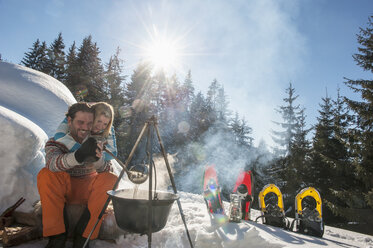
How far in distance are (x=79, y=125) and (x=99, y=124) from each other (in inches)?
8.2

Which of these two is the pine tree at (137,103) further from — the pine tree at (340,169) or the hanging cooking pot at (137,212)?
the hanging cooking pot at (137,212)

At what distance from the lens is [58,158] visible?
1.96m

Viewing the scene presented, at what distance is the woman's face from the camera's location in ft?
8.01

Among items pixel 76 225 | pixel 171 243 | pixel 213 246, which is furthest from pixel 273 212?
pixel 76 225

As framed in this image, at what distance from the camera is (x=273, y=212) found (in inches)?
166

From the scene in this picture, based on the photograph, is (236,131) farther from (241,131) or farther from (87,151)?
(87,151)

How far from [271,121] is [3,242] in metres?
23.5

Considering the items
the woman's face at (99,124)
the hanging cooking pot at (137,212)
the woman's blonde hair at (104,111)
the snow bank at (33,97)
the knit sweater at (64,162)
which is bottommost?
the hanging cooking pot at (137,212)

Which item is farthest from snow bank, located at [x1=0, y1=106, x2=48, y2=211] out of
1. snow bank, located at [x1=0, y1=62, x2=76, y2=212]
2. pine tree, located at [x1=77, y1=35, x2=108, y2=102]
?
pine tree, located at [x1=77, y1=35, x2=108, y2=102]

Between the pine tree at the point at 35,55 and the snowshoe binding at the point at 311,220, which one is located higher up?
the pine tree at the point at 35,55

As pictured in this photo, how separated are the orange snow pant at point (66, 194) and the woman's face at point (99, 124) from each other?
50 cm

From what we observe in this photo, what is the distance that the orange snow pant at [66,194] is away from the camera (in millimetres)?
1923

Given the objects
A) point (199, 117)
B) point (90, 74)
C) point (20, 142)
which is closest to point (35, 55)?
point (90, 74)

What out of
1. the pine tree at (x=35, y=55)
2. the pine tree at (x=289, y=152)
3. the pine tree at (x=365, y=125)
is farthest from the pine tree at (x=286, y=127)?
the pine tree at (x=35, y=55)
